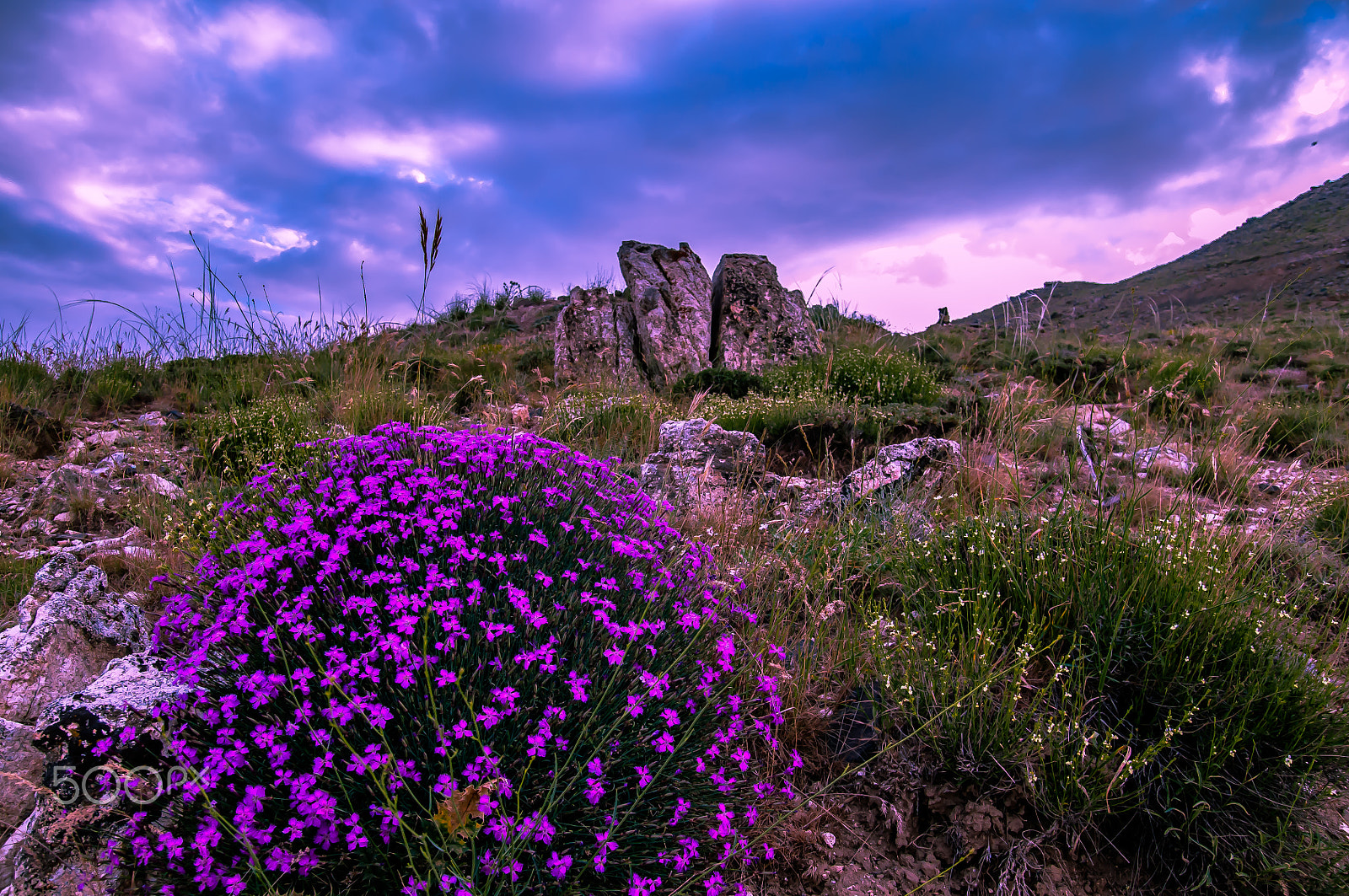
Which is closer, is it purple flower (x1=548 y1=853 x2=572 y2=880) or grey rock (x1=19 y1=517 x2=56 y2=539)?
purple flower (x1=548 y1=853 x2=572 y2=880)

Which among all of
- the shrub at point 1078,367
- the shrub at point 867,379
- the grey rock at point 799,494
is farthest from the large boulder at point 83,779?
the shrub at point 1078,367

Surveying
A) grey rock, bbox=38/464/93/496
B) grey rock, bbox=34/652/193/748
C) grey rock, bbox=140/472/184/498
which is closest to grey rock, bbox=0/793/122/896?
grey rock, bbox=34/652/193/748

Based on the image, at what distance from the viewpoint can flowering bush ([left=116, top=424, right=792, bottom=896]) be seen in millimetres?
1823

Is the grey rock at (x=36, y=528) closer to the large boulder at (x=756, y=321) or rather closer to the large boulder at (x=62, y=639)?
the large boulder at (x=62, y=639)

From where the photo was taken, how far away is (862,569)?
3576mm

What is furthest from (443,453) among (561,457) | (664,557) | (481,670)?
(481,670)

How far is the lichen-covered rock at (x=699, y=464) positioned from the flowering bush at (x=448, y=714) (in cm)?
157

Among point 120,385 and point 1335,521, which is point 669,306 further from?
point 1335,521

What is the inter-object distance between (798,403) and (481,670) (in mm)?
5472

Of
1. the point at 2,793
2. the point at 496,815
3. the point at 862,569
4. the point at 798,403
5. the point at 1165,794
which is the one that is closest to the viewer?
the point at 496,815

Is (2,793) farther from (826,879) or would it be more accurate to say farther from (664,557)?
(826,879)

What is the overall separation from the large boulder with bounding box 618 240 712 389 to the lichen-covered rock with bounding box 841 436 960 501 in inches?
211

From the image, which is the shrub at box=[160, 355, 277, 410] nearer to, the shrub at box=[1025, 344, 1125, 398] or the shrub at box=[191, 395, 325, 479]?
the shrub at box=[191, 395, 325, 479]

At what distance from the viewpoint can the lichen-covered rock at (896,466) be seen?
189 inches
